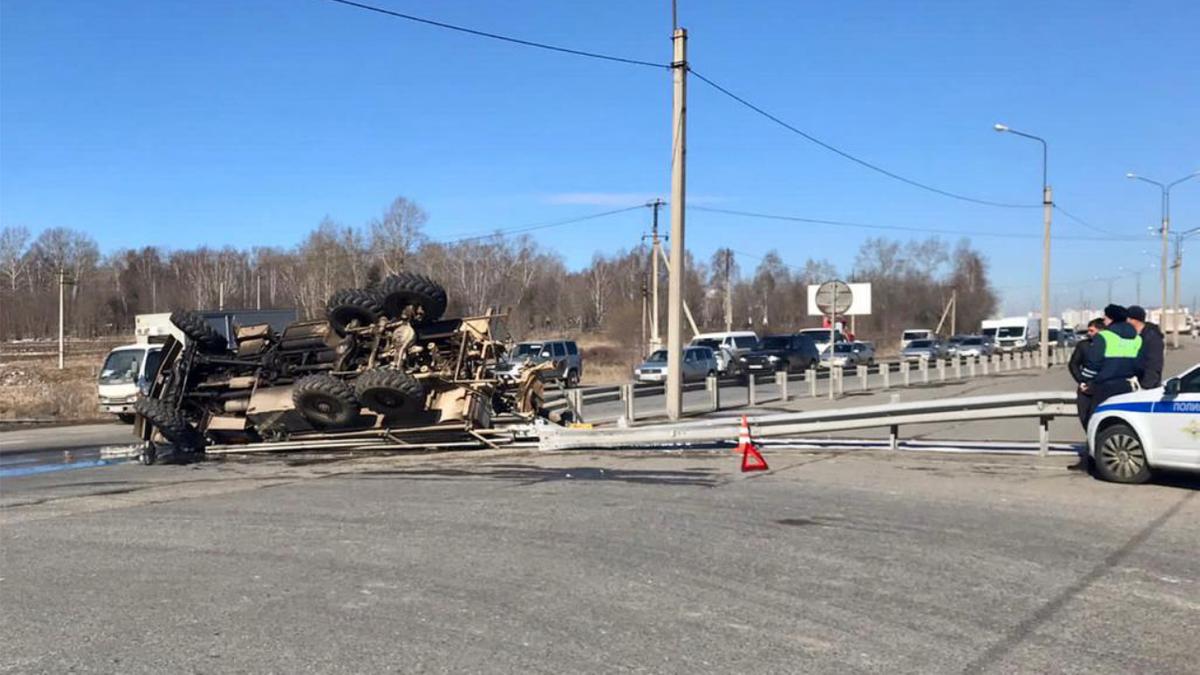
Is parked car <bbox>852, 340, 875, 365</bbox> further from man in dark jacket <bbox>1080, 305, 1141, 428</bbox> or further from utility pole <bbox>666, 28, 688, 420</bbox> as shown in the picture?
man in dark jacket <bbox>1080, 305, 1141, 428</bbox>

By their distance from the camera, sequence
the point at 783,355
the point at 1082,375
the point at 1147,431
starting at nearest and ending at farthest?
the point at 1147,431, the point at 1082,375, the point at 783,355

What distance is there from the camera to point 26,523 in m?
8.80

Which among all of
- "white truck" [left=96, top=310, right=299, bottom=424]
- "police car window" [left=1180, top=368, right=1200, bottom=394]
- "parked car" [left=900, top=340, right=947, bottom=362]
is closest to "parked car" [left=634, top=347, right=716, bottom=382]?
"parked car" [left=900, top=340, right=947, bottom=362]

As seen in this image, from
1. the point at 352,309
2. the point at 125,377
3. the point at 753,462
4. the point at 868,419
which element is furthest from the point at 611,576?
the point at 125,377

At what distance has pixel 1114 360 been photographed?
438 inches

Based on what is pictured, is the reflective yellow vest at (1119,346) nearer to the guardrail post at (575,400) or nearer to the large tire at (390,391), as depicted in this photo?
the large tire at (390,391)

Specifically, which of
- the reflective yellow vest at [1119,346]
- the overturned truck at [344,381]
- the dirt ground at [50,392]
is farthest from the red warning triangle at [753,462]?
the dirt ground at [50,392]

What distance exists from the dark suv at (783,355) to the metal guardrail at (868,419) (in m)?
30.9

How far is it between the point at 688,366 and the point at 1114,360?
28.7 meters

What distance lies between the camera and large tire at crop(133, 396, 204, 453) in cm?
1495

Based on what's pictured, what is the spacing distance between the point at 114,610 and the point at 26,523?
3.82 meters

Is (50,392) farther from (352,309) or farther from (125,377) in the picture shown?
(352,309)

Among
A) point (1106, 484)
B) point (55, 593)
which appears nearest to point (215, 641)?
point (55, 593)

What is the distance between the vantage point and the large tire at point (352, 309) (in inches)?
592
